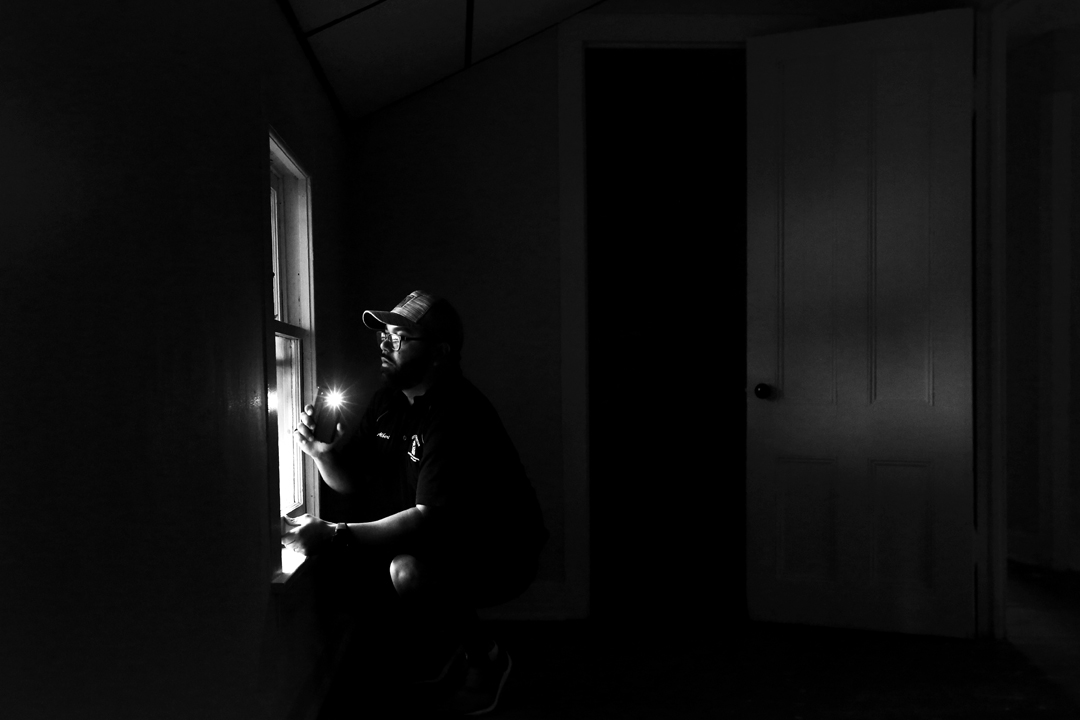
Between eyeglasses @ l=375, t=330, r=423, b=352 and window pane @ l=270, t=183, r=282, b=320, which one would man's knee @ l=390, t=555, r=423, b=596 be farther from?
window pane @ l=270, t=183, r=282, b=320

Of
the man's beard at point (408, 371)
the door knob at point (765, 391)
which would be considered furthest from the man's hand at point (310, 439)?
the door knob at point (765, 391)

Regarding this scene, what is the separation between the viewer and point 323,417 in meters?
2.58

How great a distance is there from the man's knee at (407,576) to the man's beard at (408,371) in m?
0.52

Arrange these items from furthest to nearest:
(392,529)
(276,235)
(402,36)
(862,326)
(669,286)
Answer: (669,286), (862,326), (402,36), (276,235), (392,529)

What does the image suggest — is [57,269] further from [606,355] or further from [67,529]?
[606,355]

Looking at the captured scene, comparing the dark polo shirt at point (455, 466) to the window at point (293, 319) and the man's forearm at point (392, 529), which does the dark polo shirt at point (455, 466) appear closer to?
the man's forearm at point (392, 529)

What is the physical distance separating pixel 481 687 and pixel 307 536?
2.57 ft

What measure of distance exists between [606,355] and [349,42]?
2416 millimetres

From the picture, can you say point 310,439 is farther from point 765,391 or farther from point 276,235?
point 765,391

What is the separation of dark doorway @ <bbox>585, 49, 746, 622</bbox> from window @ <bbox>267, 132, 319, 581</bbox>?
2.12 m

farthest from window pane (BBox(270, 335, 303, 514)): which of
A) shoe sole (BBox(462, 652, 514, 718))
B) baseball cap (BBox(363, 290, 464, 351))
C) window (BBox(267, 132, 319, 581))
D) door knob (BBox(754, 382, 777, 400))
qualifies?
door knob (BBox(754, 382, 777, 400))

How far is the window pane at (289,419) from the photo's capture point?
2410 millimetres

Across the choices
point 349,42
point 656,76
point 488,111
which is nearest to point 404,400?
point 349,42

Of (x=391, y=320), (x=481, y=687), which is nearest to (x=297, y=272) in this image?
(x=391, y=320)
